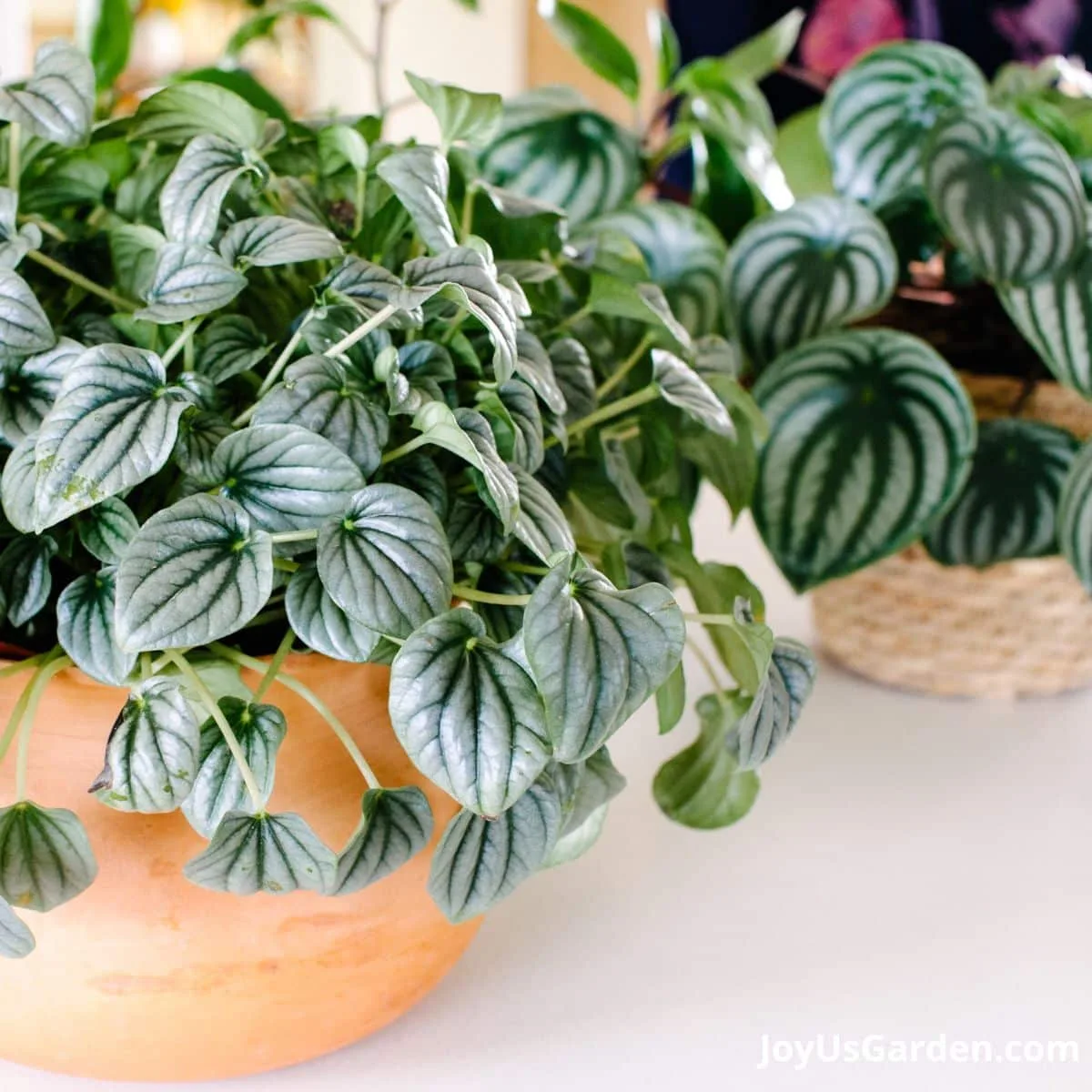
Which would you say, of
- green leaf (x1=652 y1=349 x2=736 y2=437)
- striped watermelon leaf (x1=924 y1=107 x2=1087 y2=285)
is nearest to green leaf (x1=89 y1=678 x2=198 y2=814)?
green leaf (x1=652 y1=349 x2=736 y2=437)

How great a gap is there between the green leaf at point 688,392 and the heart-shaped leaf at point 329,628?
0.17m

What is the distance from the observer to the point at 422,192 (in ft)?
1.32

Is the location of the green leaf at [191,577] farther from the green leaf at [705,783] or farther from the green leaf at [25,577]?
the green leaf at [705,783]

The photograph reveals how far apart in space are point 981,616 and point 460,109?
54cm

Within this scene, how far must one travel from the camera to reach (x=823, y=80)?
37.1 inches

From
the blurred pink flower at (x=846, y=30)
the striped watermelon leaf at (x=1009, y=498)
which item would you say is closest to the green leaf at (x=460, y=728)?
the striped watermelon leaf at (x=1009, y=498)

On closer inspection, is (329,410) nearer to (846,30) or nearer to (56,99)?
(56,99)

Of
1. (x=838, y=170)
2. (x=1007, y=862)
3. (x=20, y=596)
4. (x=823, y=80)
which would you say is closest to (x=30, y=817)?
(x=20, y=596)

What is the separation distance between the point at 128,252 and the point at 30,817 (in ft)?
0.69

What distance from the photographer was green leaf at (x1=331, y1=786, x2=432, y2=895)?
39cm

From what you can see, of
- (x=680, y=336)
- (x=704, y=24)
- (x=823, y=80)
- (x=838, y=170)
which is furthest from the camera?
(x=704, y=24)

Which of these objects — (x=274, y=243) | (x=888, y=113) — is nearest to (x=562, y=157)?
(x=888, y=113)

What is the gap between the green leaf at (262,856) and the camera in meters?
0.37

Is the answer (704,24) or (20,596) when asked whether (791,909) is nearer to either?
(20,596)
